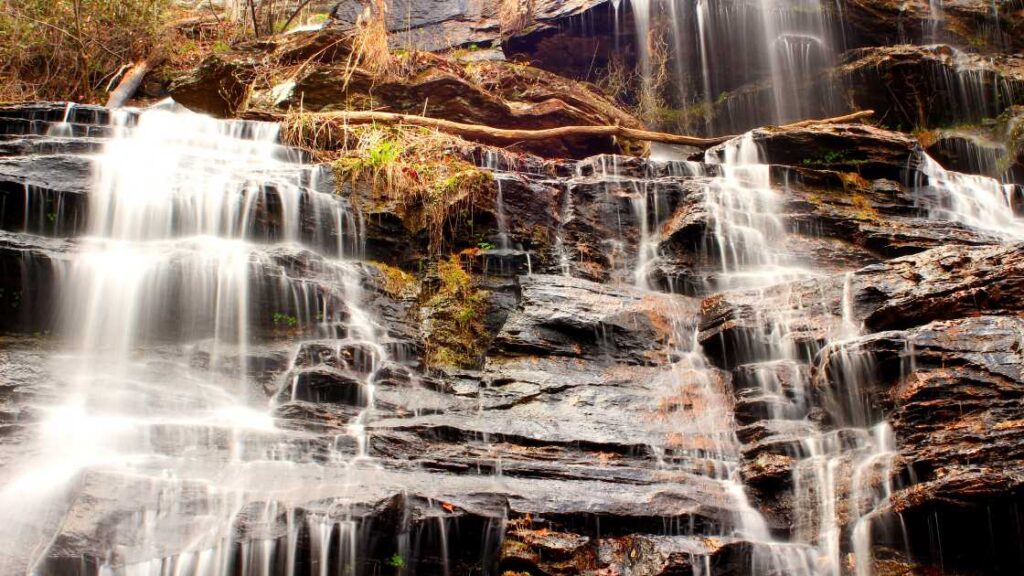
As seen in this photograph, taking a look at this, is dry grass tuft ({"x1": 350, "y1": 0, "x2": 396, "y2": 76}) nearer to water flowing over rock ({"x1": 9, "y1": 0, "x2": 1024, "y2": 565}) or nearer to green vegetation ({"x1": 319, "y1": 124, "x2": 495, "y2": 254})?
water flowing over rock ({"x1": 9, "y1": 0, "x2": 1024, "y2": 565})

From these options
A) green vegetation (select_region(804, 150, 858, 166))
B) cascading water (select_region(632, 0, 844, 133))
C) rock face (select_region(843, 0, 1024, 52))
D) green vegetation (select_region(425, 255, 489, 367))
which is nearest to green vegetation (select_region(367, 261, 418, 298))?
green vegetation (select_region(425, 255, 489, 367))

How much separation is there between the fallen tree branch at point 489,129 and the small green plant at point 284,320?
350 cm

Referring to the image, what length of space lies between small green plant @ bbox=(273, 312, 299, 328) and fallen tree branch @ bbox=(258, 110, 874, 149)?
3.50m

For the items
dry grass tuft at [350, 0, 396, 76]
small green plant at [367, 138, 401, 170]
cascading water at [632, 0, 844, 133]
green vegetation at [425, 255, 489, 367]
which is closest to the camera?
green vegetation at [425, 255, 489, 367]

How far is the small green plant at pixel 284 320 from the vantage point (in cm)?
712

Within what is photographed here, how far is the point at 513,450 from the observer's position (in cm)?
596

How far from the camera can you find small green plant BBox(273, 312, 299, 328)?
23.4 ft

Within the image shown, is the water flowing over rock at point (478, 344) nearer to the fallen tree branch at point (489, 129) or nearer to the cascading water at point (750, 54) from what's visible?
the fallen tree branch at point (489, 129)

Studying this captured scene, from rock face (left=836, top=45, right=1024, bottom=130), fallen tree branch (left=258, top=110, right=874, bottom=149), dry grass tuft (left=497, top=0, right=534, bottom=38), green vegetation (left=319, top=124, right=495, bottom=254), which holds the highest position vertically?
dry grass tuft (left=497, top=0, right=534, bottom=38)

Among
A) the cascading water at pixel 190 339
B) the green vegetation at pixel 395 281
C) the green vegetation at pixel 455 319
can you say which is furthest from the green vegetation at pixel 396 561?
the green vegetation at pixel 395 281

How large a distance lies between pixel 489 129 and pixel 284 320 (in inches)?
193

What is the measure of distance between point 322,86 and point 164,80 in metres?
4.93

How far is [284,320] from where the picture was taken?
7.14 m

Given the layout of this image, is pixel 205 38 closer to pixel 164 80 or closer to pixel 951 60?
pixel 164 80
